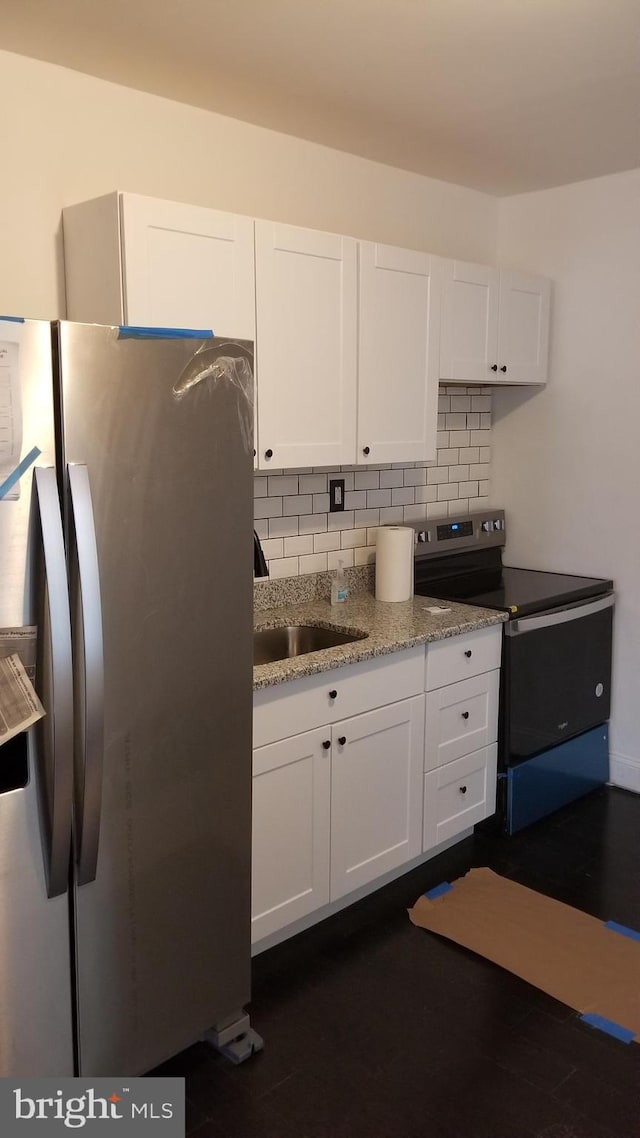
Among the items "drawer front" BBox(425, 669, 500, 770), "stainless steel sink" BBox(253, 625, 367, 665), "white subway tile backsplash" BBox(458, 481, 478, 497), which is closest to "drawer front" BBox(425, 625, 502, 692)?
"drawer front" BBox(425, 669, 500, 770)

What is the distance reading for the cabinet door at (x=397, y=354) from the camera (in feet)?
9.71

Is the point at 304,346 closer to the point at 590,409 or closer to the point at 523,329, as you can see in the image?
the point at 523,329

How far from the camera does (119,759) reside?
1.86m

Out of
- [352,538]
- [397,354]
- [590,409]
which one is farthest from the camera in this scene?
[590,409]

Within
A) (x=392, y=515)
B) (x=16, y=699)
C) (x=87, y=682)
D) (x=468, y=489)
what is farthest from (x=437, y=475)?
(x=16, y=699)

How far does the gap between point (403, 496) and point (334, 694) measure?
131 centimetres

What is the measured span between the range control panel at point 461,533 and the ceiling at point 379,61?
144 cm

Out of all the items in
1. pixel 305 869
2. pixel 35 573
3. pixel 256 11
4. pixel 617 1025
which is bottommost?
pixel 617 1025

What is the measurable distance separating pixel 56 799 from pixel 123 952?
438 millimetres

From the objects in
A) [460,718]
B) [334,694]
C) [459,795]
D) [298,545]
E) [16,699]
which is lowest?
[459,795]

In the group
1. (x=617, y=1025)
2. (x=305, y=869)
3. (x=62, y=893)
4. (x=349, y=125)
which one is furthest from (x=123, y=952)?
(x=349, y=125)

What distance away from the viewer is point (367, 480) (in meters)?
3.55

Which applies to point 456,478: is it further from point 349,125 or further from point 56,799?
point 56,799

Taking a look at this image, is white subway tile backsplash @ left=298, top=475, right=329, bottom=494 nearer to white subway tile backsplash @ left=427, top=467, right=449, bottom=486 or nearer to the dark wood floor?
white subway tile backsplash @ left=427, top=467, right=449, bottom=486
